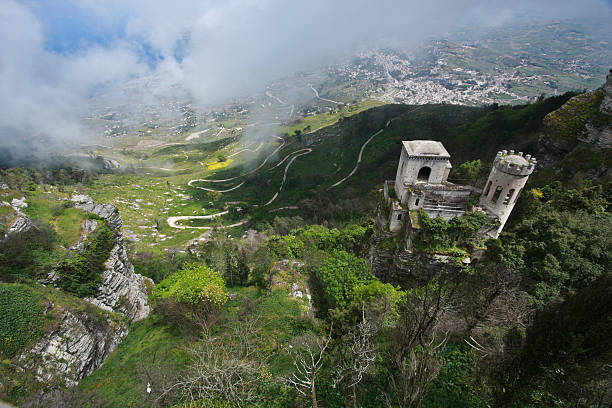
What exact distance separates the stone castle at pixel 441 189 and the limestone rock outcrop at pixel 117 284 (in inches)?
1358

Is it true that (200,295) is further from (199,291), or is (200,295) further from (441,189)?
(441,189)

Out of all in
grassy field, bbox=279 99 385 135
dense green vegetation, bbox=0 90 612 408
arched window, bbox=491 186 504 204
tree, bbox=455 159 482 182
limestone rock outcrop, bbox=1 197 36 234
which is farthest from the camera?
grassy field, bbox=279 99 385 135

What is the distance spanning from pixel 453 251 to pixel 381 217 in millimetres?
9016

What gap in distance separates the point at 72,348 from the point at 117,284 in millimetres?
11027

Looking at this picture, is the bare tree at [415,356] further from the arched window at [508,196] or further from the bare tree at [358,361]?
the arched window at [508,196]

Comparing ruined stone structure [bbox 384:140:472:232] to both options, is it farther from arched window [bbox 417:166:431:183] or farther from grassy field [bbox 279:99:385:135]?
grassy field [bbox 279:99:385:135]

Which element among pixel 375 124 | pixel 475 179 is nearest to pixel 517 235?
pixel 475 179

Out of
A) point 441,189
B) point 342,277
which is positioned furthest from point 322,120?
point 342,277

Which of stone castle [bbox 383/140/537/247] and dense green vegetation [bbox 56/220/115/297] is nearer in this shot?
stone castle [bbox 383/140/537/247]

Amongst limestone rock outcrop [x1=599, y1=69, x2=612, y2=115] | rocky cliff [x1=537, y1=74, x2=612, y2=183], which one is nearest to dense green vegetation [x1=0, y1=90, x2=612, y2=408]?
rocky cliff [x1=537, y1=74, x2=612, y2=183]

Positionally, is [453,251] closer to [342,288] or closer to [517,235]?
[517,235]

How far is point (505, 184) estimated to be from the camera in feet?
77.7

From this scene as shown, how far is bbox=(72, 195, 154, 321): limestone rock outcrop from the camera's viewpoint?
3112 cm

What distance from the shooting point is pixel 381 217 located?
1267 inches
